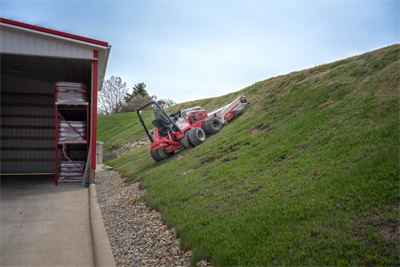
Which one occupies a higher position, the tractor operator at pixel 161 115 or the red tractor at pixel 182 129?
the tractor operator at pixel 161 115

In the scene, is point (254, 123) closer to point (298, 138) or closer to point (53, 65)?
point (298, 138)

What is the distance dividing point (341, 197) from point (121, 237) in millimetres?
4110

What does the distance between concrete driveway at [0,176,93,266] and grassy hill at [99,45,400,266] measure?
1713mm

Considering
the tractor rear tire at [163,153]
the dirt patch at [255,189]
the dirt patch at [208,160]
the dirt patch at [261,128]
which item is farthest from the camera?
the tractor rear tire at [163,153]

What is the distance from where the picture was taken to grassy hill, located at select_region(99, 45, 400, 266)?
333cm

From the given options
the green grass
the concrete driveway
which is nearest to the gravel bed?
the concrete driveway

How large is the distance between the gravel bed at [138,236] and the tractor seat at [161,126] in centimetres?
329

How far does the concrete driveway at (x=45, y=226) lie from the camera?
16.3ft

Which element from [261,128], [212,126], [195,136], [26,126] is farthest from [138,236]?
[26,126]

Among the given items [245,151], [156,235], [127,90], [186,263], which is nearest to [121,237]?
[156,235]

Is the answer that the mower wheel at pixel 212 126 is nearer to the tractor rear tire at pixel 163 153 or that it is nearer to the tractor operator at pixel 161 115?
the tractor operator at pixel 161 115

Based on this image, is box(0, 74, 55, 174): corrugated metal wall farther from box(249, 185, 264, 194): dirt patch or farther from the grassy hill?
box(249, 185, 264, 194): dirt patch

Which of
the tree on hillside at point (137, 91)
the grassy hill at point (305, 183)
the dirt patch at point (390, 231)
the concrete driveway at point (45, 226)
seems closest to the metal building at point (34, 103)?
the concrete driveway at point (45, 226)

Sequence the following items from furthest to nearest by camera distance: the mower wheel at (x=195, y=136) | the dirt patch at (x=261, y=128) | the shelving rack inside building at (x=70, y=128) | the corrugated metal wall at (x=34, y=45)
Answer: the mower wheel at (x=195, y=136), the shelving rack inside building at (x=70, y=128), the corrugated metal wall at (x=34, y=45), the dirt patch at (x=261, y=128)
